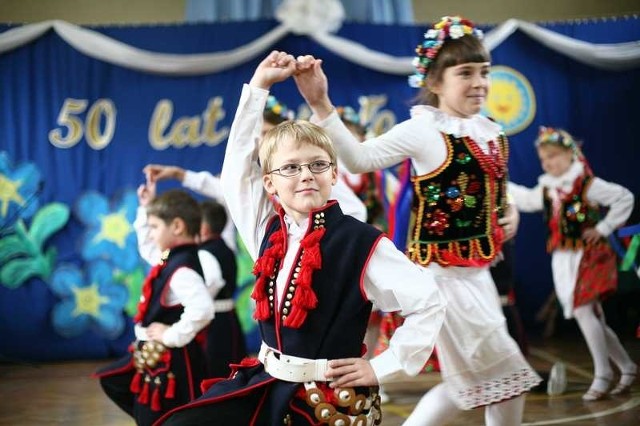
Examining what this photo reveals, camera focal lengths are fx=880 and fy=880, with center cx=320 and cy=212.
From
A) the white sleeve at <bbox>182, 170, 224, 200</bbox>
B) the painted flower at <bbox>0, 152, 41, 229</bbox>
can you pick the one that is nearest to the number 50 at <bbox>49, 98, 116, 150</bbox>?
the painted flower at <bbox>0, 152, 41, 229</bbox>

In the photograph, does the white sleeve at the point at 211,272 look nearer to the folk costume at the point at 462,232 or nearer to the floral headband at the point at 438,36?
the folk costume at the point at 462,232

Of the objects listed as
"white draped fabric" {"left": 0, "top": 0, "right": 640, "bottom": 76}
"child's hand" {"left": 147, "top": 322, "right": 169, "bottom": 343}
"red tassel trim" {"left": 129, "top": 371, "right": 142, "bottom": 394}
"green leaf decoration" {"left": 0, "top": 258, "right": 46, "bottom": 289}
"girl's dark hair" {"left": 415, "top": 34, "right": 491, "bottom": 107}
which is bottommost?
"green leaf decoration" {"left": 0, "top": 258, "right": 46, "bottom": 289}

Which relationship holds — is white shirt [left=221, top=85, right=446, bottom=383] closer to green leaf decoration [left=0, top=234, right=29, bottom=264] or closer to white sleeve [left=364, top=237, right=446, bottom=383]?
white sleeve [left=364, top=237, right=446, bottom=383]

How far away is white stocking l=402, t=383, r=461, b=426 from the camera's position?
8.55 feet

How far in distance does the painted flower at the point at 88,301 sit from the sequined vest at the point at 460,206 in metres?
3.88

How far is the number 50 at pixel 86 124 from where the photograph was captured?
6191 mm

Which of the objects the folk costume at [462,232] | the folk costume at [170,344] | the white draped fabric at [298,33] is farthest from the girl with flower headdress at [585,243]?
the folk costume at [170,344]

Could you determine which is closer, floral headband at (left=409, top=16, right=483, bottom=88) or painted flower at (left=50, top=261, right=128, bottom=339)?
floral headband at (left=409, top=16, right=483, bottom=88)

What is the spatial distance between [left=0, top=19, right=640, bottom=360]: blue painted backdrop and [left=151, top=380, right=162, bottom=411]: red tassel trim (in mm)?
3128

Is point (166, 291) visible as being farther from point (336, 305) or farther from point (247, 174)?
point (336, 305)

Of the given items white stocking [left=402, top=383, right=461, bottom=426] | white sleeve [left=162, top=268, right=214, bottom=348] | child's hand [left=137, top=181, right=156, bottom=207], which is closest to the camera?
white stocking [left=402, top=383, right=461, bottom=426]

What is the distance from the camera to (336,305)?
1.94 m

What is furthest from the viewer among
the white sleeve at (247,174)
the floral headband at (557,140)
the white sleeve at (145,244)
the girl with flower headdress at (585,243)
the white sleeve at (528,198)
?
the white sleeve at (528,198)

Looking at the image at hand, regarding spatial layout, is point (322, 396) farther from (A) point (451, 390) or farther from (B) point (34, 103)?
(B) point (34, 103)
